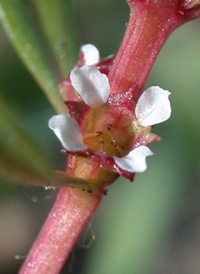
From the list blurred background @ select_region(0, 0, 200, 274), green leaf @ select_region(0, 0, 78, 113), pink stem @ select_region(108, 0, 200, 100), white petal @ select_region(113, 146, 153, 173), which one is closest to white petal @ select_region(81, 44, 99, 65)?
green leaf @ select_region(0, 0, 78, 113)

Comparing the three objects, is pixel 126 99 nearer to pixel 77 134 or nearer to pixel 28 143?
pixel 77 134

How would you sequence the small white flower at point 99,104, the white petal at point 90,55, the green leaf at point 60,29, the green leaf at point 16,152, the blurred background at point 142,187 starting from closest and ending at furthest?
1. the green leaf at point 16,152
2. the small white flower at point 99,104
3. the white petal at point 90,55
4. the green leaf at point 60,29
5. the blurred background at point 142,187

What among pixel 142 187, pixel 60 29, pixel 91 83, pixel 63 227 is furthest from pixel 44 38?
pixel 142 187

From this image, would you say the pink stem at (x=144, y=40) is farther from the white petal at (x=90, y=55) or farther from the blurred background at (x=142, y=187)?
the blurred background at (x=142, y=187)

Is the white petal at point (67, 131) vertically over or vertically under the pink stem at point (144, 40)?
under

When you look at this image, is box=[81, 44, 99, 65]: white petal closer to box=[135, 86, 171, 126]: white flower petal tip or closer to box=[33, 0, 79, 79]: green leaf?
box=[33, 0, 79, 79]: green leaf

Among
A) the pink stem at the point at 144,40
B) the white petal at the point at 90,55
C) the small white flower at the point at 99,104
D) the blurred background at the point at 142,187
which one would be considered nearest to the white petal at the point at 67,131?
the small white flower at the point at 99,104
